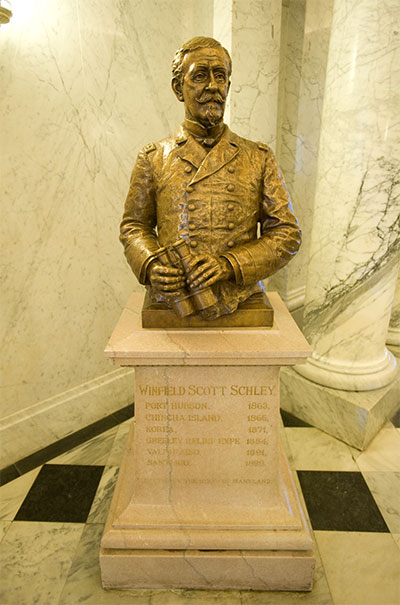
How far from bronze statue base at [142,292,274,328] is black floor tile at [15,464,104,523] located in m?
1.24

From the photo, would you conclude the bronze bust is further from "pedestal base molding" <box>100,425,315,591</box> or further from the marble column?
the marble column

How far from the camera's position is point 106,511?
2201 millimetres

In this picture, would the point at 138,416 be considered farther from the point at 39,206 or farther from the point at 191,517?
the point at 39,206

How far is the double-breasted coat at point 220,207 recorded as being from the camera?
1.64 m

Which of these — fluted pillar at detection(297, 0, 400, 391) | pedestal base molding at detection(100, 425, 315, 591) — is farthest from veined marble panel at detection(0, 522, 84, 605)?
fluted pillar at detection(297, 0, 400, 391)

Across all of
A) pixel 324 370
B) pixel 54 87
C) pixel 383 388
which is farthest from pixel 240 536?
pixel 54 87

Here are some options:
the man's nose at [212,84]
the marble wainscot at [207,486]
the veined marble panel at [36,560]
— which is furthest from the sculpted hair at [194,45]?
the veined marble panel at [36,560]

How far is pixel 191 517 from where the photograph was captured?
1841mm

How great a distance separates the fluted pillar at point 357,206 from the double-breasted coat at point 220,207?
92 centimetres

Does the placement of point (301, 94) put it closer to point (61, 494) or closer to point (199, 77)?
point (199, 77)

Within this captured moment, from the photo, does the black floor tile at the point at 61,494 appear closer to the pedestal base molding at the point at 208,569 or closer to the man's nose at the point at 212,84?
the pedestal base molding at the point at 208,569

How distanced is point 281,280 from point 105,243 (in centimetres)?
197

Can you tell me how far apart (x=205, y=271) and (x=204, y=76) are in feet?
2.49

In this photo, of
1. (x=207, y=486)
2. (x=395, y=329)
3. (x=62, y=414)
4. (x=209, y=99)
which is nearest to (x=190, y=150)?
(x=209, y=99)
